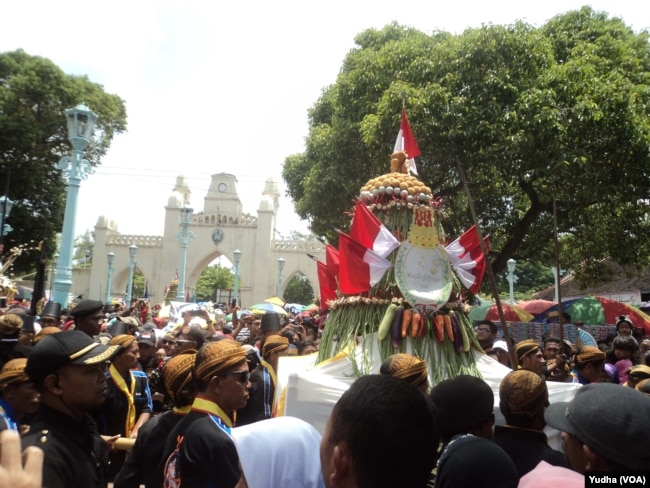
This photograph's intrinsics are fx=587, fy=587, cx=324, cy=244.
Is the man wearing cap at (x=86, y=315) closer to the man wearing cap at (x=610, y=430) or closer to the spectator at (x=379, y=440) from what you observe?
the spectator at (x=379, y=440)

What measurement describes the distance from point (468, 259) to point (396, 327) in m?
1.10

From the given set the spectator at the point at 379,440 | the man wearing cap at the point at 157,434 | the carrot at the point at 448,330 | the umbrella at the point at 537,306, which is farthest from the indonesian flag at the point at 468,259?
the umbrella at the point at 537,306

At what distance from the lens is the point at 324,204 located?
15094 mm

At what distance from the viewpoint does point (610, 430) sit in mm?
1805

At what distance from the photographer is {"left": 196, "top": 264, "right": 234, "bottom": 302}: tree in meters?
68.1

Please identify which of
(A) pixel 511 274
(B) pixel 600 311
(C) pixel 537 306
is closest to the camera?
(B) pixel 600 311

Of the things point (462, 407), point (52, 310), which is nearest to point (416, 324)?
point (462, 407)

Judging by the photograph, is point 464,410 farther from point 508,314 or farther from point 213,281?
point 213,281

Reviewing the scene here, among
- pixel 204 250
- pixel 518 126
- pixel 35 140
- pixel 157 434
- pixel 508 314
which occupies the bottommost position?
pixel 157 434

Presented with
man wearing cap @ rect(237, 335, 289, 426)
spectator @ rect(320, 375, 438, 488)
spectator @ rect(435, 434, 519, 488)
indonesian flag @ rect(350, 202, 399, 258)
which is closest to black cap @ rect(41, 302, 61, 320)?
man wearing cap @ rect(237, 335, 289, 426)

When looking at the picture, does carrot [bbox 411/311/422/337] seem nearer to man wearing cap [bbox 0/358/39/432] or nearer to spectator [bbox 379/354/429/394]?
spectator [bbox 379/354/429/394]

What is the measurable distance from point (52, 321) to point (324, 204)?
8540 mm

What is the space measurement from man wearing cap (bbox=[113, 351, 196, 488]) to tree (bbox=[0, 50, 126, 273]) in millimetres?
24520

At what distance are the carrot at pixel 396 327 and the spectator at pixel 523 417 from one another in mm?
1577
